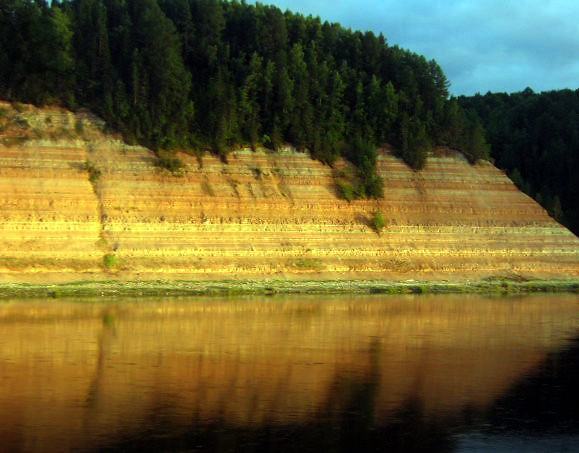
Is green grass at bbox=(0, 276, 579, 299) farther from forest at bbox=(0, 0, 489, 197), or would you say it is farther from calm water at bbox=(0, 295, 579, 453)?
forest at bbox=(0, 0, 489, 197)

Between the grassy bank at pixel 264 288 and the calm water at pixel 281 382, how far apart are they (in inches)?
327

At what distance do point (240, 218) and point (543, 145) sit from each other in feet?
168

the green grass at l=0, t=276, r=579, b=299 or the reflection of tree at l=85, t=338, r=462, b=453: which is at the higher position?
the reflection of tree at l=85, t=338, r=462, b=453

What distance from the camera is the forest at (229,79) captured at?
5912 centimetres

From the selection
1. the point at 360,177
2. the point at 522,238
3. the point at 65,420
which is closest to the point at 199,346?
the point at 65,420

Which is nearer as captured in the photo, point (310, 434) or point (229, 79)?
point (310, 434)

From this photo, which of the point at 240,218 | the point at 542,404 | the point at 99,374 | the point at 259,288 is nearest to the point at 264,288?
the point at 259,288

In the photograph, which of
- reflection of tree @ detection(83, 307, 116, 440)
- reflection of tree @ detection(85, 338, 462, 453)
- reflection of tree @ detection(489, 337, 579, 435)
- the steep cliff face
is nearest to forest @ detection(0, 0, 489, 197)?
the steep cliff face

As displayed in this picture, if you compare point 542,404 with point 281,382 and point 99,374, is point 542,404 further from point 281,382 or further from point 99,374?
point 99,374

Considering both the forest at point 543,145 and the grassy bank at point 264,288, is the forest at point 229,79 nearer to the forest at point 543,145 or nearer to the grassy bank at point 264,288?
the grassy bank at point 264,288

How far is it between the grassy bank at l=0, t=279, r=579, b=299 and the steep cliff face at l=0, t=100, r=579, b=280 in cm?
166

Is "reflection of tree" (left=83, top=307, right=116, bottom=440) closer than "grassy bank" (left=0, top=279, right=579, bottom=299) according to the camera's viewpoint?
Yes

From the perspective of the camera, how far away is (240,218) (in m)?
57.7

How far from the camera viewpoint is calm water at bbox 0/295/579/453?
51.2 feet
